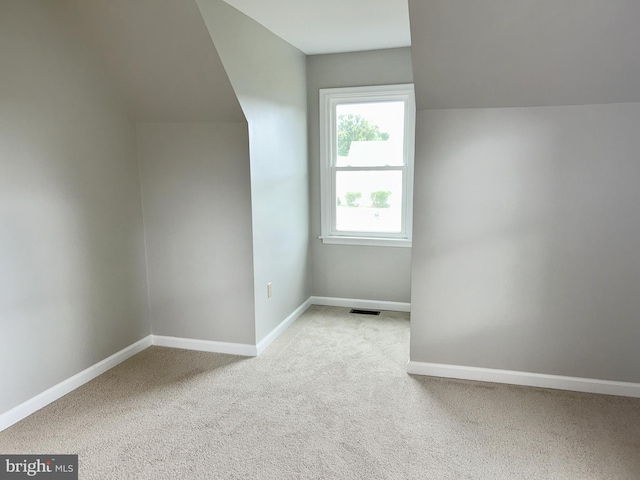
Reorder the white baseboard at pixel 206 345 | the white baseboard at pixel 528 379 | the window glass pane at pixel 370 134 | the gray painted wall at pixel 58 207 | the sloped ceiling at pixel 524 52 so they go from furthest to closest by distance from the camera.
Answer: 1. the window glass pane at pixel 370 134
2. the white baseboard at pixel 206 345
3. the white baseboard at pixel 528 379
4. the gray painted wall at pixel 58 207
5. the sloped ceiling at pixel 524 52

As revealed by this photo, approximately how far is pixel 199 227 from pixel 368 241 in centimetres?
163

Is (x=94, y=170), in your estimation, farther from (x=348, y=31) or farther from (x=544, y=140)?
(x=544, y=140)

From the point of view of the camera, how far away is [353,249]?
14.1 feet

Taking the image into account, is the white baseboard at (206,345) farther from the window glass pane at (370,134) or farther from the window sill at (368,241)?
the window glass pane at (370,134)

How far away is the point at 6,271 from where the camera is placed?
236cm

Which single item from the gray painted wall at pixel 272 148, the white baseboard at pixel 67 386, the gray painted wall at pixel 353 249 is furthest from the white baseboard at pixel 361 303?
the white baseboard at pixel 67 386

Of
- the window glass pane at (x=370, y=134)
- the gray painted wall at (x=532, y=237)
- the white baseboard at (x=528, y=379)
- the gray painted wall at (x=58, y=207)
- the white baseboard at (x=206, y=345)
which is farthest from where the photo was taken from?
the window glass pane at (x=370, y=134)

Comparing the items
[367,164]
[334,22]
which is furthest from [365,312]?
[334,22]

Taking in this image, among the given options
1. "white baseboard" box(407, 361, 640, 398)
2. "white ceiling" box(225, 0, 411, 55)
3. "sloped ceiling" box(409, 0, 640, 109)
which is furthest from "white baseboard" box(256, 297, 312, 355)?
"white ceiling" box(225, 0, 411, 55)

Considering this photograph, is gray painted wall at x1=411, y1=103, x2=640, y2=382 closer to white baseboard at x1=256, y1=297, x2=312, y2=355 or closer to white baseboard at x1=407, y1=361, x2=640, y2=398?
white baseboard at x1=407, y1=361, x2=640, y2=398

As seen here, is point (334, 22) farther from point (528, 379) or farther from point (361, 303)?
point (528, 379)

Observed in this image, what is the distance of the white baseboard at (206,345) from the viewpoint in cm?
328

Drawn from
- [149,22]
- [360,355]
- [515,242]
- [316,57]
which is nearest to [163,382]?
[360,355]

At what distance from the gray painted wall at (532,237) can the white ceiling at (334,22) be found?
80 centimetres
